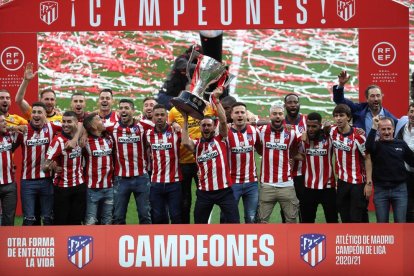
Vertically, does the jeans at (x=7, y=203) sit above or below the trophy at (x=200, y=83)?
below

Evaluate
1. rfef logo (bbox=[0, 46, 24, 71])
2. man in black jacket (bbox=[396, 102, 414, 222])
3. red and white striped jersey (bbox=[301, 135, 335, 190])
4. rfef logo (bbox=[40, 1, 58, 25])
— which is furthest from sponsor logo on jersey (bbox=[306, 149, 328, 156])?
rfef logo (bbox=[0, 46, 24, 71])

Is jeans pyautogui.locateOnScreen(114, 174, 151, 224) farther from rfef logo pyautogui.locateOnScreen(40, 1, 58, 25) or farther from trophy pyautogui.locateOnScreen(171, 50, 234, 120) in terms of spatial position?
rfef logo pyautogui.locateOnScreen(40, 1, 58, 25)

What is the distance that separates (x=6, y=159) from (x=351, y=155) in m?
3.75

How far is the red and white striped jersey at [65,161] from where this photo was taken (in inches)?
409

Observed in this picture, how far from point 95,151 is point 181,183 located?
1.04 meters

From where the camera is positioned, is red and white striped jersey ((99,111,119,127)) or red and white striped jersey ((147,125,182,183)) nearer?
red and white striped jersey ((147,125,182,183))

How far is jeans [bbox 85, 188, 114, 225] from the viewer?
10601 mm

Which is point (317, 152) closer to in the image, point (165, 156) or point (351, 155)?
point (351, 155)

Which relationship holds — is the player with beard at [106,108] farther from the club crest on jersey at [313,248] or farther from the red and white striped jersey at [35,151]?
the club crest on jersey at [313,248]

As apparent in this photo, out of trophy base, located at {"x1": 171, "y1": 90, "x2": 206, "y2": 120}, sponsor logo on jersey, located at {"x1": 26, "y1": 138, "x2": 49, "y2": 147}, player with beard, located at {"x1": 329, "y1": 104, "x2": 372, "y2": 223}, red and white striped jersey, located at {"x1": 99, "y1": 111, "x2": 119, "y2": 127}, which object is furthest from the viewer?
red and white striped jersey, located at {"x1": 99, "y1": 111, "x2": 119, "y2": 127}

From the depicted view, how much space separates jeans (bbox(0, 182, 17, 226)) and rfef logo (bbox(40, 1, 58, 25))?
187 centimetres

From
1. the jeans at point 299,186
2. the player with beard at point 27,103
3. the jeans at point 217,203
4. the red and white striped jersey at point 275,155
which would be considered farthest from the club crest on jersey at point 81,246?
the jeans at point 299,186

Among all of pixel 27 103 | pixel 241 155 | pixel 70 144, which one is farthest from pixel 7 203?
pixel 241 155

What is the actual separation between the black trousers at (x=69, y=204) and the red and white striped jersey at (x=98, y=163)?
0.14 meters
